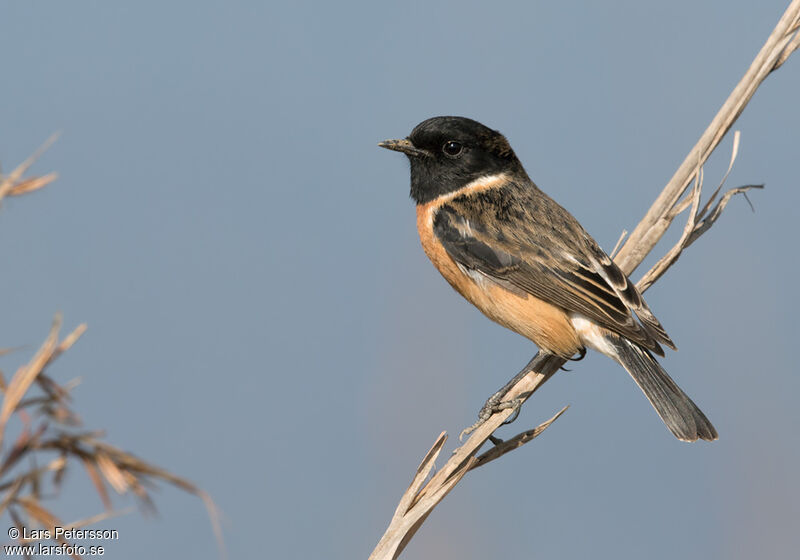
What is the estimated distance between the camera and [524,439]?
2.00 meters

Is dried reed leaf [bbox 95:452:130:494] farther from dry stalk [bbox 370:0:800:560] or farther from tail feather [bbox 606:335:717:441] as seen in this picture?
tail feather [bbox 606:335:717:441]

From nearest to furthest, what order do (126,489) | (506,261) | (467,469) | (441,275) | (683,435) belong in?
Result: (126,489) < (467,469) < (683,435) < (506,261) < (441,275)

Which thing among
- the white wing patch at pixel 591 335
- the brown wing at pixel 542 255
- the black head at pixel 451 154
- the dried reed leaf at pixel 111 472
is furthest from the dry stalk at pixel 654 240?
the black head at pixel 451 154

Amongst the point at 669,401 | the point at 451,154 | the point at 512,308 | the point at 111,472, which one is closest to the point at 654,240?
the point at 669,401

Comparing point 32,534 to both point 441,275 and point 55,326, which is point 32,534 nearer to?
point 55,326

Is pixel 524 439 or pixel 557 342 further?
pixel 557 342

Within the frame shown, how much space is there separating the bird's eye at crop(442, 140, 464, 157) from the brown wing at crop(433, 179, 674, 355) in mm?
291

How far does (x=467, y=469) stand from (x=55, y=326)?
45.5 inches

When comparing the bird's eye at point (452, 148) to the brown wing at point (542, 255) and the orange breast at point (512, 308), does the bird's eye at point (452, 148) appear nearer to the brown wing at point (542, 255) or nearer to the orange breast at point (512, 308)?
the brown wing at point (542, 255)

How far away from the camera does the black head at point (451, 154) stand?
169 inches

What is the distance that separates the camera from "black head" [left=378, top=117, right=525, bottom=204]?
4293 mm

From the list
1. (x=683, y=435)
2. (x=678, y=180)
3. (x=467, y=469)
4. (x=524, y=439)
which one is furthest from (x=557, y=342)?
(x=467, y=469)

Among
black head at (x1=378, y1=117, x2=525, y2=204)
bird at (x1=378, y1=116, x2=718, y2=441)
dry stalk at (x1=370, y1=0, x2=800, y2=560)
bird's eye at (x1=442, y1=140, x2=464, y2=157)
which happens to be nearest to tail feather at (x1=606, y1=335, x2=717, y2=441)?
bird at (x1=378, y1=116, x2=718, y2=441)

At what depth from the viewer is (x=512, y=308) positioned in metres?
3.81
